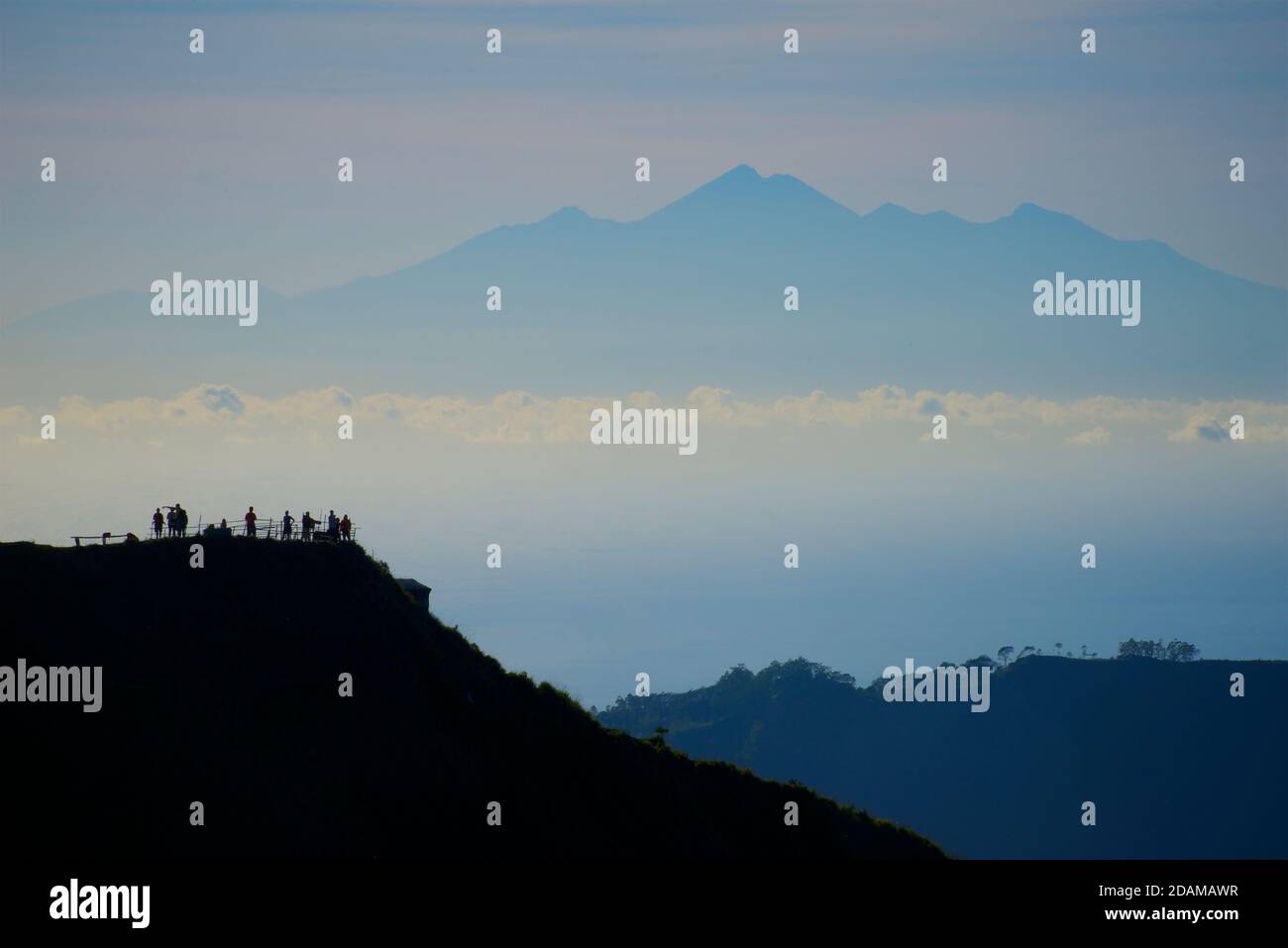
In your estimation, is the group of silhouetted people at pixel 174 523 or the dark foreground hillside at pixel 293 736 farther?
the group of silhouetted people at pixel 174 523

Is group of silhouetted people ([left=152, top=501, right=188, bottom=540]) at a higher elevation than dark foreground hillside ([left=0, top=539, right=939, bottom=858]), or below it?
higher

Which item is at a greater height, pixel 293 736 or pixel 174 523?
pixel 174 523

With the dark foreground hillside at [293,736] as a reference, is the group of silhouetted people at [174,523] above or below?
above
